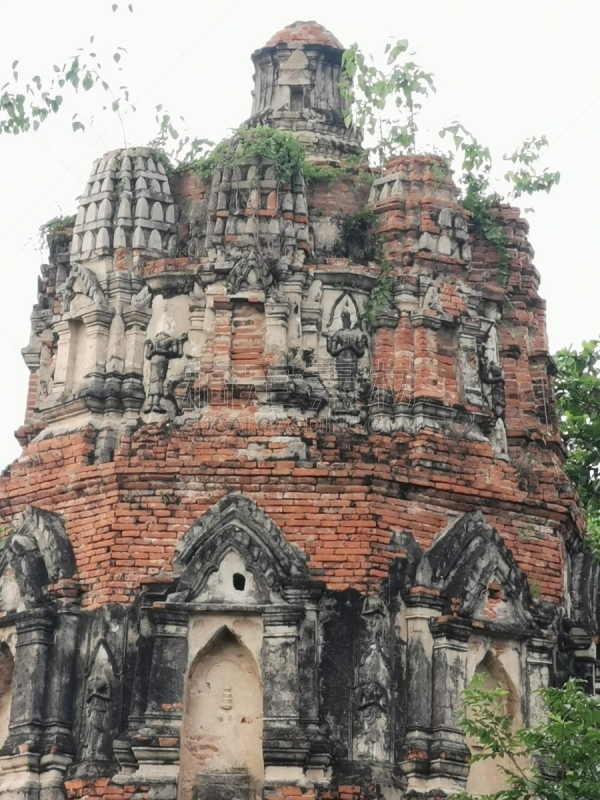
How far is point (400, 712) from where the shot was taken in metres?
11.8

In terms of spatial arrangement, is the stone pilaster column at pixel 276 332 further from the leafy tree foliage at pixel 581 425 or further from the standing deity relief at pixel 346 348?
the leafy tree foliage at pixel 581 425

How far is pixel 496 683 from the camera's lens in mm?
12406

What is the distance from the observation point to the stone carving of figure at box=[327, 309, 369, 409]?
12.9 metres

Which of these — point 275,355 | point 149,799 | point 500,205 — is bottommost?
point 149,799

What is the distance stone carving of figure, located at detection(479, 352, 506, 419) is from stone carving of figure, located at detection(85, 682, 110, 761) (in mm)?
4045

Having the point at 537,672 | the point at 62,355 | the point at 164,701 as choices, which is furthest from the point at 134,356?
the point at 537,672

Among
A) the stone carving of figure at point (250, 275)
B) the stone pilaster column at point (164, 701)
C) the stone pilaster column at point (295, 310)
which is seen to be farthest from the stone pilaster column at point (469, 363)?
the stone pilaster column at point (164, 701)

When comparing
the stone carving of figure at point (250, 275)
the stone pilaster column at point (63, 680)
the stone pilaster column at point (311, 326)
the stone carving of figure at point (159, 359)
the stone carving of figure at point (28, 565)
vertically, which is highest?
the stone carving of figure at point (250, 275)

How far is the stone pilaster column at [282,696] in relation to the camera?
11352 mm

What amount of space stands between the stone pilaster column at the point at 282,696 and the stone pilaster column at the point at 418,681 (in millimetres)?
828

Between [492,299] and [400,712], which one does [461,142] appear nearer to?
[492,299]

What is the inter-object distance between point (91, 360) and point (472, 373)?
316cm

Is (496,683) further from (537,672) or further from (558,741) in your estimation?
(558,741)

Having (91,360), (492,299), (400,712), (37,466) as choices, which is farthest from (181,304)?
(400,712)
